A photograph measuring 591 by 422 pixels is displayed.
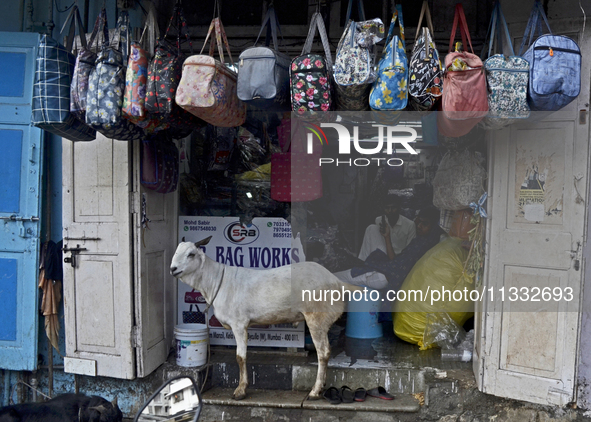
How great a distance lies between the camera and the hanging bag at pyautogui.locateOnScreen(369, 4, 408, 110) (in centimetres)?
349

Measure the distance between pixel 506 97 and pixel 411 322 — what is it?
8.87 feet

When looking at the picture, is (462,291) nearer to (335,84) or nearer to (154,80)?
(335,84)

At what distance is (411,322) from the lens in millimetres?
5387

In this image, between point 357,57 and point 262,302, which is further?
point 262,302

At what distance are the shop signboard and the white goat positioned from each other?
1.95 feet

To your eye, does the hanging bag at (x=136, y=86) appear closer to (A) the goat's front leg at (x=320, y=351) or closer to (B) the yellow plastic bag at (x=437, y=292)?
(A) the goat's front leg at (x=320, y=351)

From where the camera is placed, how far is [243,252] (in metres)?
5.28

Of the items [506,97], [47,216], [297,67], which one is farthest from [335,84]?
[47,216]

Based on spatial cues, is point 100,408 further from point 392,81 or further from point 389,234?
point 389,234

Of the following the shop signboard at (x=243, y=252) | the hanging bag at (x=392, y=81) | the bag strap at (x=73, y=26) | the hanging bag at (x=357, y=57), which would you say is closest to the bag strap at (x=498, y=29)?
the hanging bag at (x=392, y=81)

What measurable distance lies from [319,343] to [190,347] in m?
1.25

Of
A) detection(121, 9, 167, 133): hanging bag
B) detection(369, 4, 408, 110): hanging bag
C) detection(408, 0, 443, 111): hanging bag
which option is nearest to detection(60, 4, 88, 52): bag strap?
detection(121, 9, 167, 133): hanging bag

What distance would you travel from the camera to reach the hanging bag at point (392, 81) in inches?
137

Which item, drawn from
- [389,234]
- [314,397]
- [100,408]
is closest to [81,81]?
[100,408]
